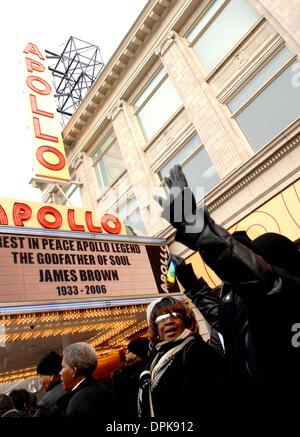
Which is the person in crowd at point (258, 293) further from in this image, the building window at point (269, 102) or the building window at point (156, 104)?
the building window at point (156, 104)

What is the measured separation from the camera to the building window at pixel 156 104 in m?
12.3

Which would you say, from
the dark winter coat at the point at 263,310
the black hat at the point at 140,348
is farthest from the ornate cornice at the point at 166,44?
the dark winter coat at the point at 263,310

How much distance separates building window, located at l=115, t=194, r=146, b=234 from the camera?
12701 mm

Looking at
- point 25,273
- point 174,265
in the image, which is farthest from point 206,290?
point 25,273

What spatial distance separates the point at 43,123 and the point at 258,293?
1314 cm

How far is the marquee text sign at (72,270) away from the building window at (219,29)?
24.5 feet

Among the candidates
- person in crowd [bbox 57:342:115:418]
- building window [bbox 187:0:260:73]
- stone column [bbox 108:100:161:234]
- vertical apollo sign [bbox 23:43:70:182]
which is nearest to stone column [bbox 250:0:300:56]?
building window [bbox 187:0:260:73]

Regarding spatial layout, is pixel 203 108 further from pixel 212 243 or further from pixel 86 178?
pixel 212 243

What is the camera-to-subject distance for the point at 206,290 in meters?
2.92

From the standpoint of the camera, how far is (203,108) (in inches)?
416

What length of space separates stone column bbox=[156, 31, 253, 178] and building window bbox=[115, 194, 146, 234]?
4.29 meters

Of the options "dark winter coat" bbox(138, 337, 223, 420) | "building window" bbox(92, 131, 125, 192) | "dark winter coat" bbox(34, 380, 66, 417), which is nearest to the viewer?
"dark winter coat" bbox(138, 337, 223, 420)

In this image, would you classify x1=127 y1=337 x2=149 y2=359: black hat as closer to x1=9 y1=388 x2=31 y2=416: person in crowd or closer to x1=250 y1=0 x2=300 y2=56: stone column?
x1=9 y1=388 x2=31 y2=416: person in crowd
